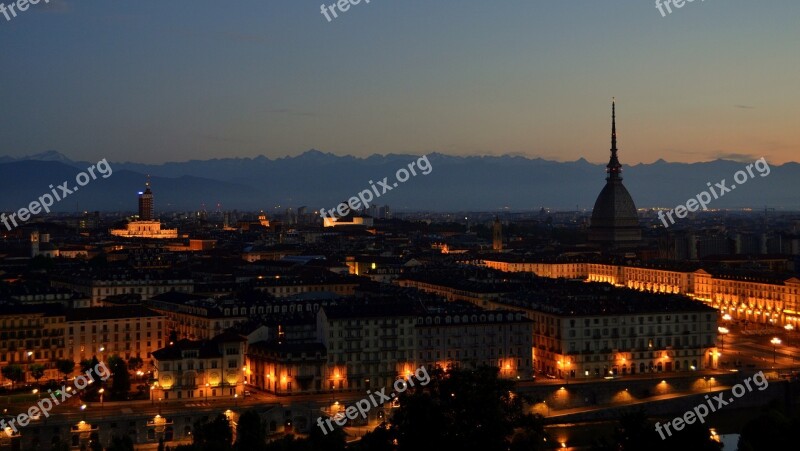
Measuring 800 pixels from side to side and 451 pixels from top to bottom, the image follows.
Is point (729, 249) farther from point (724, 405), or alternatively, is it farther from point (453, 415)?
point (453, 415)

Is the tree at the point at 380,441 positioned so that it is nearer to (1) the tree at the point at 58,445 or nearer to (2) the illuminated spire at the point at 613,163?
(1) the tree at the point at 58,445

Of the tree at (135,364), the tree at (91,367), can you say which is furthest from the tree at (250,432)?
the tree at (135,364)

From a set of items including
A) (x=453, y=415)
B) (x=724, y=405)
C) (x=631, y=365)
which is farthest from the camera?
(x=631, y=365)

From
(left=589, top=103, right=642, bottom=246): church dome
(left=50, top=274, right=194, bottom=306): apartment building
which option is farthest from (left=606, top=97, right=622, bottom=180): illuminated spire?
(left=50, top=274, right=194, bottom=306): apartment building

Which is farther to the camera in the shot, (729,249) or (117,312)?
(729,249)

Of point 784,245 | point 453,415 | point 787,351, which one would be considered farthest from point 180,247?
point 453,415

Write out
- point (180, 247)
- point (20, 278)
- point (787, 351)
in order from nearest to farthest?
point (787, 351), point (20, 278), point (180, 247)

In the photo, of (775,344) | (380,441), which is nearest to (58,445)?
(380,441)
